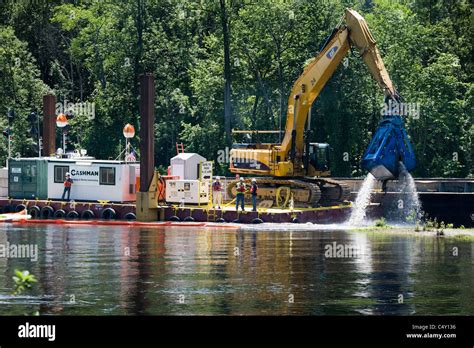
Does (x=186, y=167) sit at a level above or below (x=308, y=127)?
below

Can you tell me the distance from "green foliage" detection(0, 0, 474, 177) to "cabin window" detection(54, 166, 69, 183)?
20.4 m

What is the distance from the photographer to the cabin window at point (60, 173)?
195 feet

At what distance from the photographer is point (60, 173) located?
5950 cm

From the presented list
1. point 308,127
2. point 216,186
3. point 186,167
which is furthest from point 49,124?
point 308,127

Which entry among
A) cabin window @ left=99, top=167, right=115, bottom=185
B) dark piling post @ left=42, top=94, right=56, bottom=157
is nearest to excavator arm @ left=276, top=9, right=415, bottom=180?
cabin window @ left=99, top=167, right=115, bottom=185

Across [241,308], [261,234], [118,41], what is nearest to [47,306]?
[241,308]

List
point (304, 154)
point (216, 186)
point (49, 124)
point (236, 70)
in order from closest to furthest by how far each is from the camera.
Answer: point (216, 186) → point (304, 154) → point (49, 124) → point (236, 70)

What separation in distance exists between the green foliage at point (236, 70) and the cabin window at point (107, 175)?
2036 centimetres

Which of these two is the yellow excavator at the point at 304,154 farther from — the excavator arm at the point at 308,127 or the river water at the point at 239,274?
the river water at the point at 239,274

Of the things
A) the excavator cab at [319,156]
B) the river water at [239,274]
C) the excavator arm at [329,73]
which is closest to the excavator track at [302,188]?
the excavator cab at [319,156]

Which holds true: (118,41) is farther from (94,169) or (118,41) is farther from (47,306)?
(47,306)

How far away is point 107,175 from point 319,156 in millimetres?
10013

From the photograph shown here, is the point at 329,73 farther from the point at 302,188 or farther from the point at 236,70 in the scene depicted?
the point at 236,70

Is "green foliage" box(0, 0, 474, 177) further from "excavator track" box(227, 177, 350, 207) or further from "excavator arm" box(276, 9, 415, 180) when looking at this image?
"excavator arm" box(276, 9, 415, 180)
